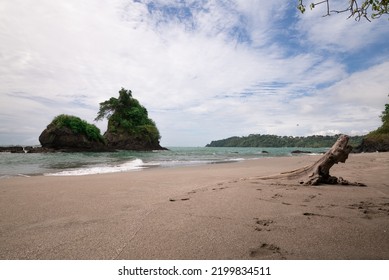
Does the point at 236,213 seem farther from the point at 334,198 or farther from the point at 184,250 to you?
the point at 334,198

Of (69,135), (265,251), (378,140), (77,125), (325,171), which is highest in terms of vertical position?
(77,125)

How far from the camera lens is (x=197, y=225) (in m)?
2.79

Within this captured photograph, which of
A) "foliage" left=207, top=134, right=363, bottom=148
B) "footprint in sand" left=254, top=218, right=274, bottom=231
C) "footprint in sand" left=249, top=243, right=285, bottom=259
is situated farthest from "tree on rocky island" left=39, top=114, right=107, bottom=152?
"foliage" left=207, top=134, right=363, bottom=148

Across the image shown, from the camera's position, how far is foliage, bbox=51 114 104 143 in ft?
139

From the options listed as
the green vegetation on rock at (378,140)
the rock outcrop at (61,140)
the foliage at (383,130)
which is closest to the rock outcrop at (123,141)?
the rock outcrop at (61,140)

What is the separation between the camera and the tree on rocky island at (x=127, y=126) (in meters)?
59.1

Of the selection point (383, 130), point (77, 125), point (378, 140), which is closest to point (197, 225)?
point (77, 125)

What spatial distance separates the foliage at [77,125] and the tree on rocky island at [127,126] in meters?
11.2

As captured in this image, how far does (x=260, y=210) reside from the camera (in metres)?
3.42

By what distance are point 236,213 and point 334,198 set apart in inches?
85.9

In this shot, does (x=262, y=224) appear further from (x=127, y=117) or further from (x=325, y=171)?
(x=127, y=117)

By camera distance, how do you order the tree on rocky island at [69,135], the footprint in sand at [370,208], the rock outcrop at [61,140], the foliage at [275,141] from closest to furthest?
the footprint in sand at [370,208] < the rock outcrop at [61,140] < the tree on rocky island at [69,135] < the foliage at [275,141]

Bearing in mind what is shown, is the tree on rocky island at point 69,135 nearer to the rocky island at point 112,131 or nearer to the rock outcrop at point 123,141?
the rocky island at point 112,131

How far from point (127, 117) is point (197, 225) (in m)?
63.1
